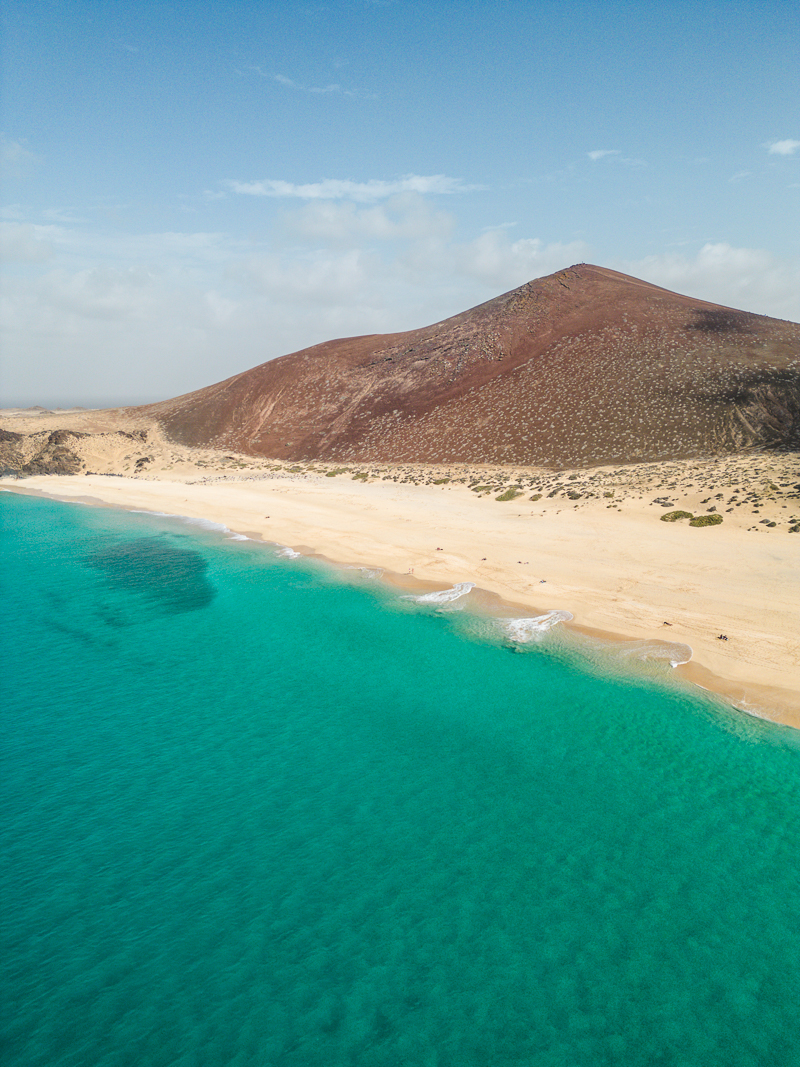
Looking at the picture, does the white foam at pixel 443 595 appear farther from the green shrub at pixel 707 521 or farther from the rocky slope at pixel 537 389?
the rocky slope at pixel 537 389

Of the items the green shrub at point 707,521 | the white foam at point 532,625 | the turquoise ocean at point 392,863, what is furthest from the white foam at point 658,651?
the green shrub at point 707,521

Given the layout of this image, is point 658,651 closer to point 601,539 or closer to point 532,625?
point 532,625

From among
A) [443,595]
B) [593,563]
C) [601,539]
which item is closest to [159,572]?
[443,595]

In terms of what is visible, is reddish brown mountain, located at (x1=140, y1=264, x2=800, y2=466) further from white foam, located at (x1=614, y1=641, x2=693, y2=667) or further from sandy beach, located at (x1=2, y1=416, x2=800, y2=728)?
white foam, located at (x1=614, y1=641, x2=693, y2=667)

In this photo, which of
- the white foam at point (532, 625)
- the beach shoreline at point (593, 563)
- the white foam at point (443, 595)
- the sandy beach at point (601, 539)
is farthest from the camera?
the white foam at point (443, 595)

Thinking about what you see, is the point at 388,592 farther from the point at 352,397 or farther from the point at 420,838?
the point at 352,397

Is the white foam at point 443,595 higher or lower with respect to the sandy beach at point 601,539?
lower
